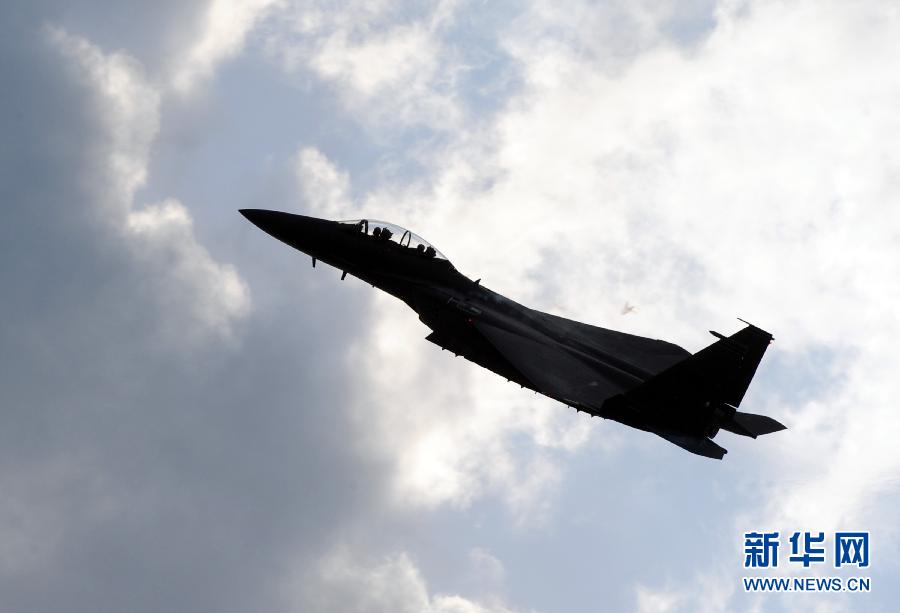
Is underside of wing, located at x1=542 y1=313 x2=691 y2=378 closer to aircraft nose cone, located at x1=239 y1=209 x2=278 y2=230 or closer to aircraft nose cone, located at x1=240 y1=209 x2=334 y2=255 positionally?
aircraft nose cone, located at x1=240 y1=209 x2=334 y2=255

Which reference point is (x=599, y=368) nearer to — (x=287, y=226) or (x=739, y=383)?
(x=739, y=383)

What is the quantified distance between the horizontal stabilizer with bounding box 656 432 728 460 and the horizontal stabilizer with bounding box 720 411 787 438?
2.88m

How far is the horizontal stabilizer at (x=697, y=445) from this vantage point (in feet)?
90.3

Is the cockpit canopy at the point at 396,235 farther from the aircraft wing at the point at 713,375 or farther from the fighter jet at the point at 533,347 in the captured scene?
the aircraft wing at the point at 713,375

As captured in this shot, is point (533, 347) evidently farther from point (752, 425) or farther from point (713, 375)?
point (752, 425)

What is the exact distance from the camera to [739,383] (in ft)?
90.1

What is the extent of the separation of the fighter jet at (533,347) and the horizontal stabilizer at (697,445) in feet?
0.13

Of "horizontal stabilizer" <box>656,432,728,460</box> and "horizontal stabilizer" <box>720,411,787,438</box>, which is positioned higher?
"horizontal stabilizer" <box>720,411,787,438</box>

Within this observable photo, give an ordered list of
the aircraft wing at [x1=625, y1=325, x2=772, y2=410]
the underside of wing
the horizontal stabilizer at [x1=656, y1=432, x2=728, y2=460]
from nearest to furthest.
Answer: the aircraft wing at [x1=625, y1=325, x2=772, y2=410] → the horizontal stabilizer at [x1=656, y1=432, x2=728, y2=460] → the underside of wing

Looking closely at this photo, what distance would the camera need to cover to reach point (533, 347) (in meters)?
30.4

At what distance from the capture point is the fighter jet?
2755 centimetres

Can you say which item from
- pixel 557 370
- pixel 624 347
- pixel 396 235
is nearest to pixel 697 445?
pixel 557 370

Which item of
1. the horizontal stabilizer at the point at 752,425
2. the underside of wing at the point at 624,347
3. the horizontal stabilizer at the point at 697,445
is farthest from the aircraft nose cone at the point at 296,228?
the horizontal stabilizer at the point at 752,425

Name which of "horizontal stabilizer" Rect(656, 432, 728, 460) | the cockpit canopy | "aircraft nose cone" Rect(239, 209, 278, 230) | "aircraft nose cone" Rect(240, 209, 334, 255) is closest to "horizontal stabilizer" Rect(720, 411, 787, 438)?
"horizontal stabilizer" Rect(656, 432, 728, 460)
